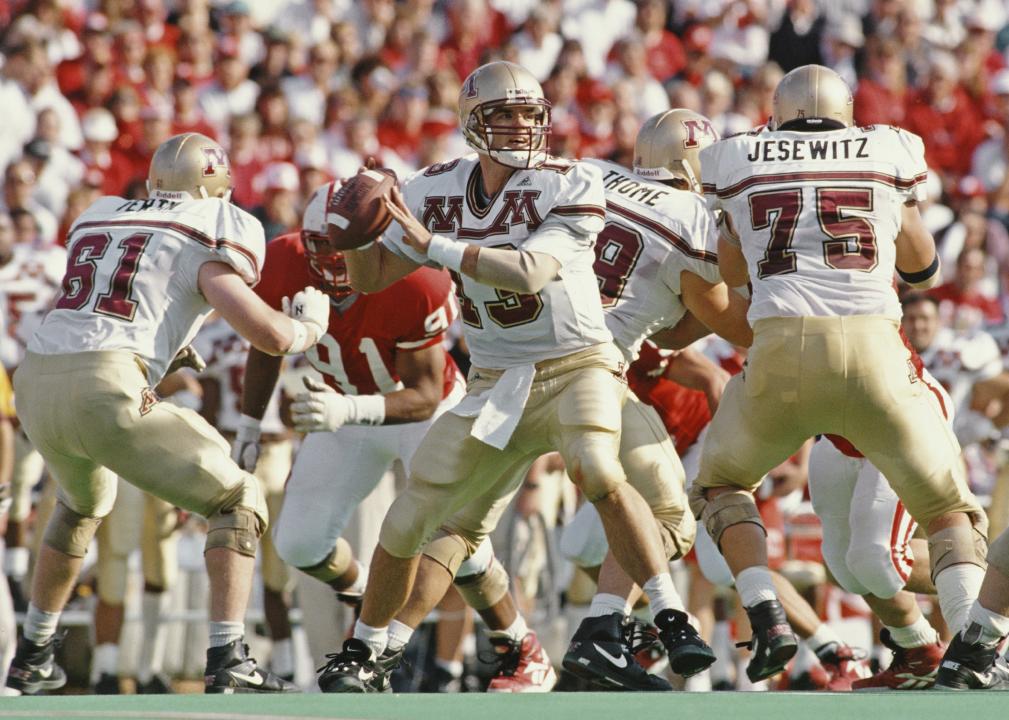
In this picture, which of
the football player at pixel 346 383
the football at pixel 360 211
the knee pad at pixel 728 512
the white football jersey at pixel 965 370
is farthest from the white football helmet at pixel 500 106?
the white football jersey at pixel 965 370

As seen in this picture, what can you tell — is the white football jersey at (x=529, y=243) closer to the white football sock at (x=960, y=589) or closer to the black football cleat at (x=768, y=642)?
the black football cleat at (x=768, y=642)

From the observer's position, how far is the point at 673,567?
27.3ft

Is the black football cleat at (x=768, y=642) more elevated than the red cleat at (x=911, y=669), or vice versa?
the black football cleat at (x=768, y=642)

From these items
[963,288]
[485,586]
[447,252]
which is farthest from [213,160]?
[963,288]

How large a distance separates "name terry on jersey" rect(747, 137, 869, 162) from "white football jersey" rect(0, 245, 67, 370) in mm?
4286

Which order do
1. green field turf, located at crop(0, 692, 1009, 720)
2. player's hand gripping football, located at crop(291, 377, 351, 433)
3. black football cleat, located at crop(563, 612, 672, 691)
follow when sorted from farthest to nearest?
1. player's hand gripping football, located at crop(291, 377, 351, 433)
2. black football cleat, located at crop(563, 612, 672, 691)
3. green field turf, located at crop(0, 692, 1009, 720)

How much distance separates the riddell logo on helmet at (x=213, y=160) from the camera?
18.8 feet

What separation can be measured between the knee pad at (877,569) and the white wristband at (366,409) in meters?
1.65

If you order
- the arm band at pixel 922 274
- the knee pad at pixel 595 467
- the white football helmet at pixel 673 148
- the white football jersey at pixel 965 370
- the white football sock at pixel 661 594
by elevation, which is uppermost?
the white football helmet at pixel 673 148

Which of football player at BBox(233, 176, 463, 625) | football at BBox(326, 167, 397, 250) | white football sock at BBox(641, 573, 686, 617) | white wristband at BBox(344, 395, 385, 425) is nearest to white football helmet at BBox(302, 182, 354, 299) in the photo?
football player at BBox(233, 176, 463, 625)

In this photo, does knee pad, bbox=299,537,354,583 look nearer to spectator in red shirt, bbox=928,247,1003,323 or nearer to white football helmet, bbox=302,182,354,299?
white football helmet, bbox=302,182,354,299

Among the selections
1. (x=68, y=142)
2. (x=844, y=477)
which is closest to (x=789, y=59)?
(x=68, y=142)

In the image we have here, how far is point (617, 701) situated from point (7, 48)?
7.54 metres

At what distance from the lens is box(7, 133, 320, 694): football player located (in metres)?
5.35
